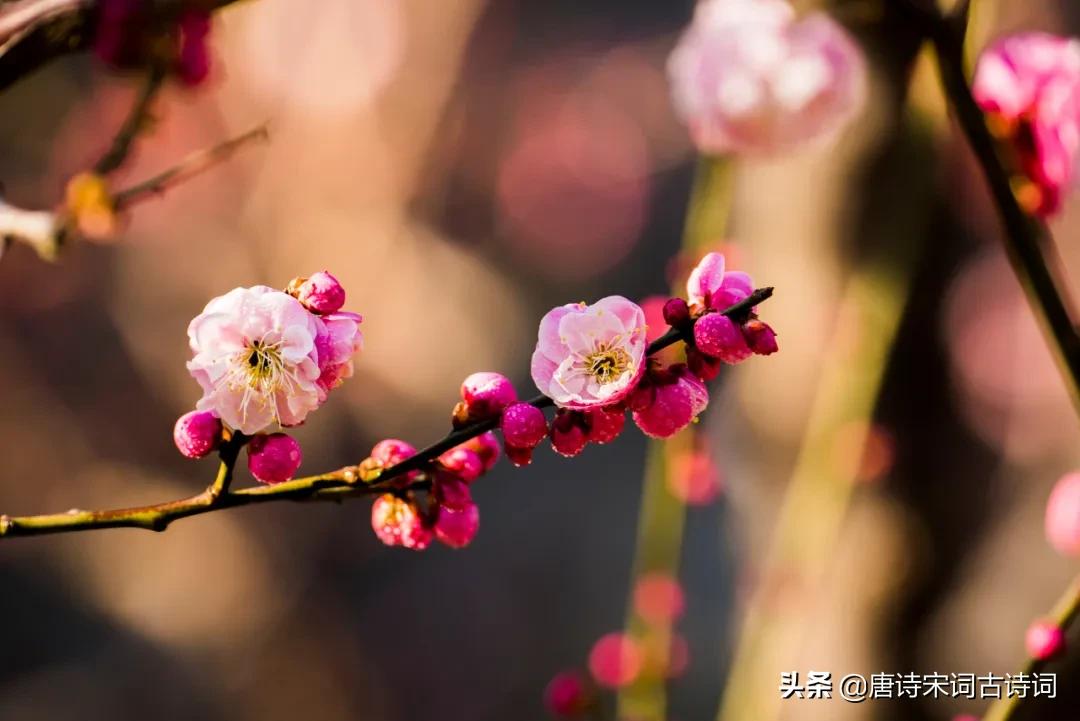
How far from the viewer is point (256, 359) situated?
0.89 feet

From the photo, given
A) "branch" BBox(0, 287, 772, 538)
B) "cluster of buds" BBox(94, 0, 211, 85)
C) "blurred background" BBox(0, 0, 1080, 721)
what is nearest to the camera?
"branch" BBox(0, 287, 772, 538)

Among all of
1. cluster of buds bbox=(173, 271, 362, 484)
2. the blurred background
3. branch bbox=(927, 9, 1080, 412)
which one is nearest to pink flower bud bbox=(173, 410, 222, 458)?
cluster of buds bbox=(173, 271, 362, 484)

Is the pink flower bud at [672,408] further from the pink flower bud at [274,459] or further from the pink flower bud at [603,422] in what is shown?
the pink flower bud at [274,459]

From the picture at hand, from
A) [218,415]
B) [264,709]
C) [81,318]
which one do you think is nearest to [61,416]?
[81,318]

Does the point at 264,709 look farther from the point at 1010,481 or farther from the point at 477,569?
the point at 1010,481

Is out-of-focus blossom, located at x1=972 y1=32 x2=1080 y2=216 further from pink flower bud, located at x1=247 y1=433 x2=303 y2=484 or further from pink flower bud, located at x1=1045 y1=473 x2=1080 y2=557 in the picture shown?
pink flower bud, located at x1=247 y1=433 x2=303 y2=484

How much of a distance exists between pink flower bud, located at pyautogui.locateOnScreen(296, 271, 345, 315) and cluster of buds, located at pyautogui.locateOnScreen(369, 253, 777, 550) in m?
0.05

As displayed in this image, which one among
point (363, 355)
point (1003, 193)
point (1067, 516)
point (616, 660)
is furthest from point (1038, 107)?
A: point (363, 355)

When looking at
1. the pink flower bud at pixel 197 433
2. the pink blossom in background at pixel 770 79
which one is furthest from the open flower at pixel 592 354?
the pink blossom in background at pixel 770 79

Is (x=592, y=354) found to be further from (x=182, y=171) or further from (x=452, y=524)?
(x=182, y=171)

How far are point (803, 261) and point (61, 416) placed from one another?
1.53m

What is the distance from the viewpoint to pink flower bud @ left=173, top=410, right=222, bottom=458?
0.27 m

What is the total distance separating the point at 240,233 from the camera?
1.62 metres

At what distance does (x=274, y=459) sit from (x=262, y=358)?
3 cm
